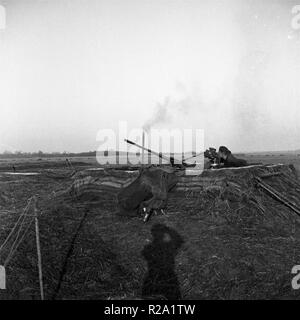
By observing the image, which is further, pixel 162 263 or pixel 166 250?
pixel 166 250

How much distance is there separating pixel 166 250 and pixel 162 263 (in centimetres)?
56

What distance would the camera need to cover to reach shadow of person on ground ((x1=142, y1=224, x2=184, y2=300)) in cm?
691

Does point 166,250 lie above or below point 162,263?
above

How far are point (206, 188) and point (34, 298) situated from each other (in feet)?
21.9

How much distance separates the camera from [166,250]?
8.34 metres

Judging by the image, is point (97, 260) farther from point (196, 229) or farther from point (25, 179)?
point (25, 179)

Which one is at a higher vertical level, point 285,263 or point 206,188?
point 206,188

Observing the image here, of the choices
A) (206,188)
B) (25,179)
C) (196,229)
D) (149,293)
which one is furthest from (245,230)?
(25,179)

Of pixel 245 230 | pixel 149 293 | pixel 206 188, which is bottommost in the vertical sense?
pixel 149 293

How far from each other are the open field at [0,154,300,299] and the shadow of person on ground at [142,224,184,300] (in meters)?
0.03

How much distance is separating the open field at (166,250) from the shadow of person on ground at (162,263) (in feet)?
0.09

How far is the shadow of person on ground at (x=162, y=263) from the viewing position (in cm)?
691

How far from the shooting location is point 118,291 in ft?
22.6

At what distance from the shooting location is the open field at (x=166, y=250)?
6.98 m
